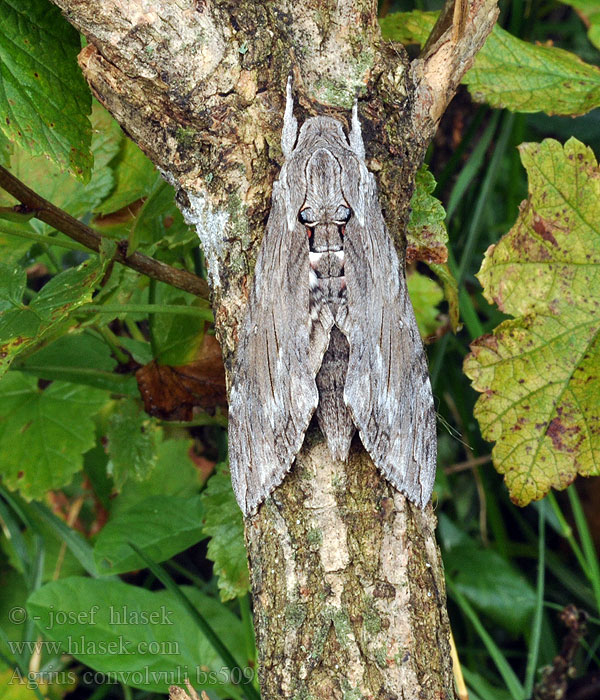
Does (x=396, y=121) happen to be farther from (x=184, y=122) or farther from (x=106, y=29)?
(x=106, y=29)

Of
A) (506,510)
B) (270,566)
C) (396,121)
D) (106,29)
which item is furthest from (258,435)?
(506,510)

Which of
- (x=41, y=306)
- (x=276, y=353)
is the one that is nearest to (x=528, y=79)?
(x=276, y=353)

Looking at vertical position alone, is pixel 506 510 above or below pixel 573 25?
below

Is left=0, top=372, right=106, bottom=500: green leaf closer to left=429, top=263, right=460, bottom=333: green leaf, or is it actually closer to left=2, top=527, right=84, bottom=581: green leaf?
left=2, top=527, right=84, bottom=581: green leaf

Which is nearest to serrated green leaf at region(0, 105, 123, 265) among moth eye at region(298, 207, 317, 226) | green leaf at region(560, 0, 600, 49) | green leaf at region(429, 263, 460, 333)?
moth eye at region(298, 207, 317, 226)

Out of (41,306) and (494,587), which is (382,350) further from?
(494,587)
